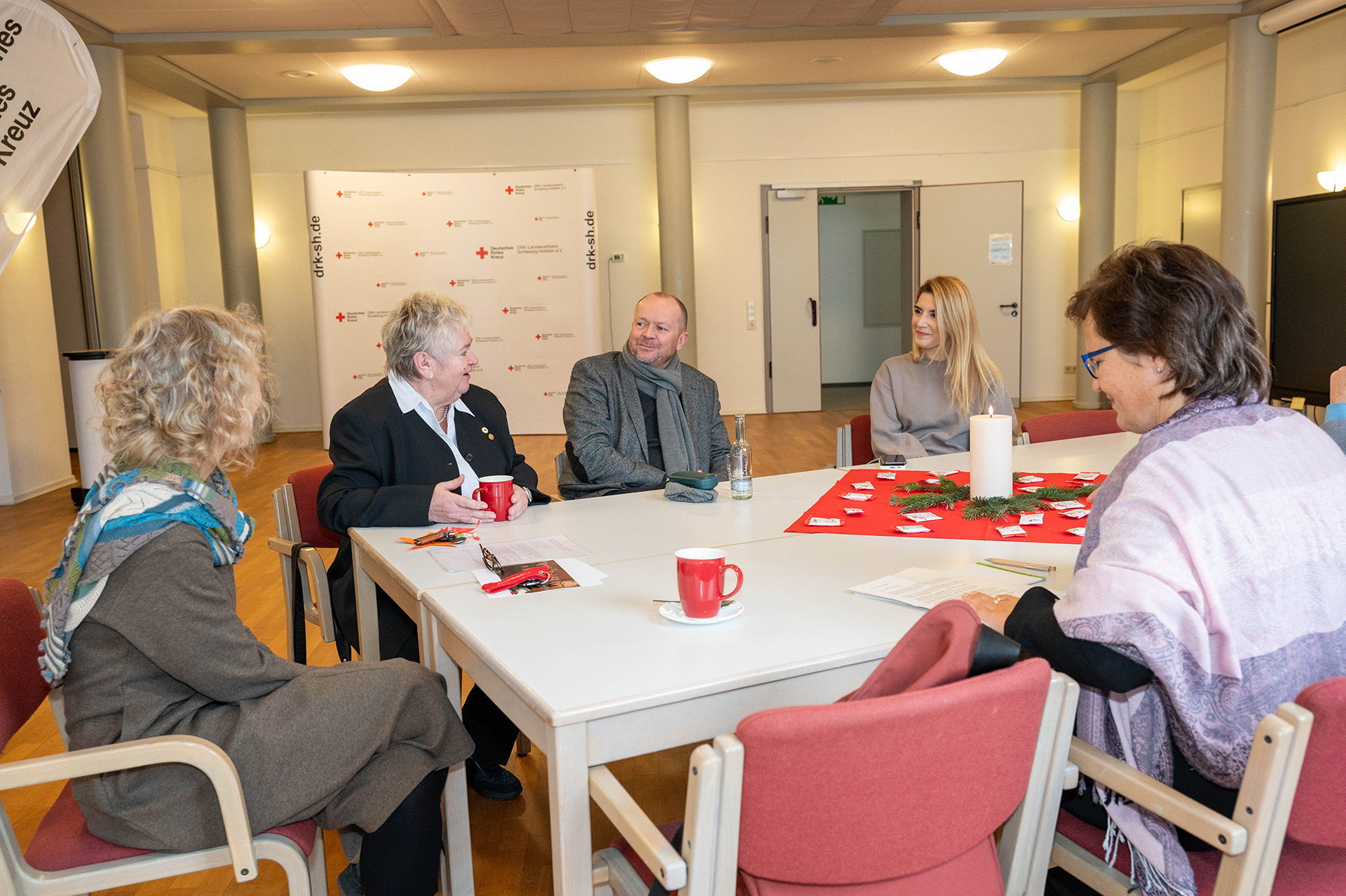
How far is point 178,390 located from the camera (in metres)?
1.55

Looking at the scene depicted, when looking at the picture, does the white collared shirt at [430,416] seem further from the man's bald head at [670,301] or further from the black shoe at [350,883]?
the black shoe at [350,883]

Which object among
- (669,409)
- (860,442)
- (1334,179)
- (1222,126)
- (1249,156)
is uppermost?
(1222,126)

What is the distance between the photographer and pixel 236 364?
1.61m

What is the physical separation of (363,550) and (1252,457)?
1829 mm

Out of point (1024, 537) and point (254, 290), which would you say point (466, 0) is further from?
point (1024, 537)

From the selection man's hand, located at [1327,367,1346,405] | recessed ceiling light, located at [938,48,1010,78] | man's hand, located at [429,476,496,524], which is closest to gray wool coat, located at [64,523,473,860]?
man's hand, located at [429,476,496,524]

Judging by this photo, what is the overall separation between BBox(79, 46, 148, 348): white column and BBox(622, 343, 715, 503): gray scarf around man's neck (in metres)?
5.15

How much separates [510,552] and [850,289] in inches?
421

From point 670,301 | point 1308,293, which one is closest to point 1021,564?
point 670,301

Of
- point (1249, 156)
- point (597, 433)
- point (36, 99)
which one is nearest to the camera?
point (597, 433)

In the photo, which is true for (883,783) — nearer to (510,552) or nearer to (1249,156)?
(510,552)

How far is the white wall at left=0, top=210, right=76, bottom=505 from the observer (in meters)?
6.78

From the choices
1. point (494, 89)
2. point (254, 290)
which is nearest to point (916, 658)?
point (494, 89)

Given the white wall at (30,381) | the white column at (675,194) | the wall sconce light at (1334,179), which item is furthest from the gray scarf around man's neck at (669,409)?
the wall sconce light at (1334,179)
